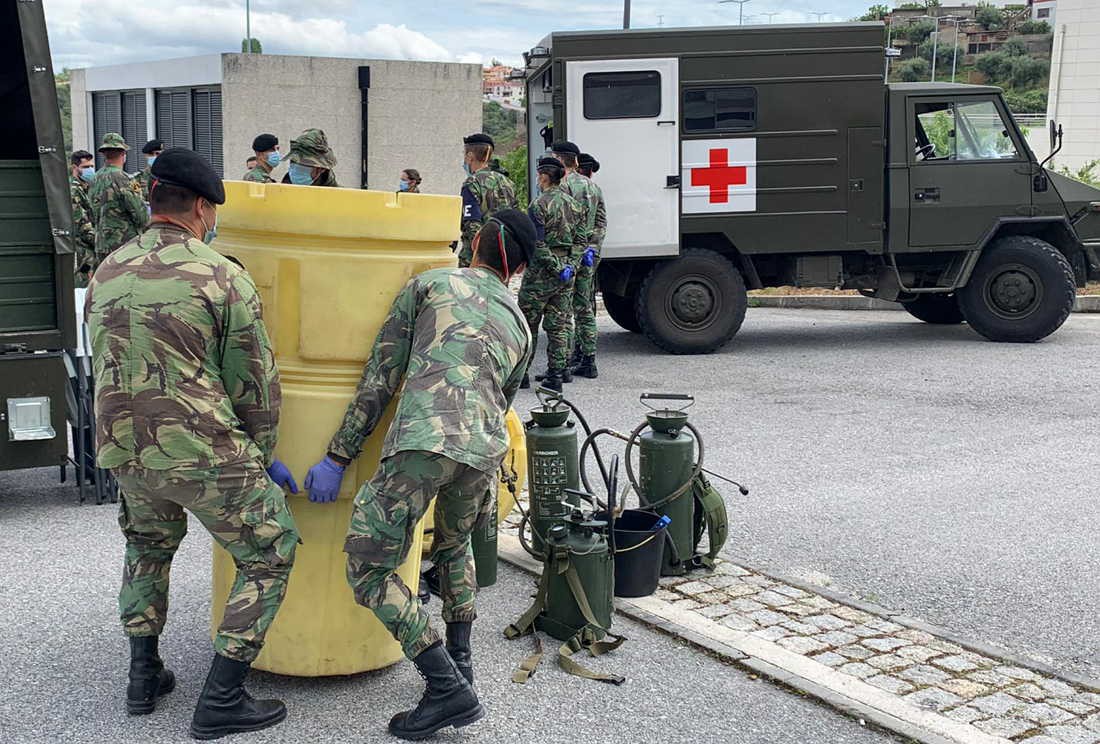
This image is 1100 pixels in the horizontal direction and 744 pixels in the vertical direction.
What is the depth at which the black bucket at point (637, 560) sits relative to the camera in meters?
5.32

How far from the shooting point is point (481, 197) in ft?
35.5

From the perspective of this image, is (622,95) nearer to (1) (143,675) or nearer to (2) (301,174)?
(2) (301,174)

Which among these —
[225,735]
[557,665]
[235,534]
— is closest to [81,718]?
[225,735]

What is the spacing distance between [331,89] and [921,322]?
47.7 ft

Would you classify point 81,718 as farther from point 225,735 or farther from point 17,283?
point 17,283

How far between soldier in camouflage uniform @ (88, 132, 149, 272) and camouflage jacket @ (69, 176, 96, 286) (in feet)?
2.27

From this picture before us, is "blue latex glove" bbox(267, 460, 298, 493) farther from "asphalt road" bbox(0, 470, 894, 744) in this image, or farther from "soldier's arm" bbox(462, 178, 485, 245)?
"soldier's arm" bbox(462, 178, 485, 245)

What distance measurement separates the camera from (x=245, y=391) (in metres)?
3.88

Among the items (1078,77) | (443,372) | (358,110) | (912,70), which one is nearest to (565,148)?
(443,372)

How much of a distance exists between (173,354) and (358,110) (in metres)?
22.4

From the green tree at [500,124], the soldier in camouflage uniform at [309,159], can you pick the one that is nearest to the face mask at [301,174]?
the soldier in camouflage uniform at [309,159]

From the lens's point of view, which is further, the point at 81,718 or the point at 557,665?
the point at 557,665

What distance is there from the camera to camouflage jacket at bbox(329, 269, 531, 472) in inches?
154

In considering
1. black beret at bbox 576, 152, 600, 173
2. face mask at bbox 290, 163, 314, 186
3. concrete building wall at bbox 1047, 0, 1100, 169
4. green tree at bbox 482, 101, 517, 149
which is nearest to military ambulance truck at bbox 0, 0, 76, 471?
face mask at bbox 290, 163, 314, 186
